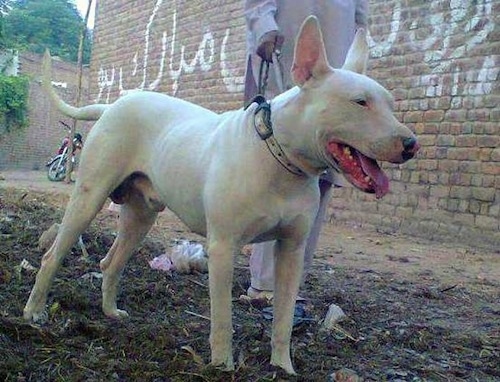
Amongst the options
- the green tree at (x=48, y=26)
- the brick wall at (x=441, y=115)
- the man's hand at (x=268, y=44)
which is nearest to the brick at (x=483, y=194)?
the brick wall at (x=441, y=115)

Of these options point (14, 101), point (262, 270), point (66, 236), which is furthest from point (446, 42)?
point (14, 101)

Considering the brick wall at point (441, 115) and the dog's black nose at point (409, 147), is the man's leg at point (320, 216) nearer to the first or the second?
the dog's black nose at point (409, 147)

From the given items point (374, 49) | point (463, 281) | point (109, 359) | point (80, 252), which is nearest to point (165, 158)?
point (109, 359)

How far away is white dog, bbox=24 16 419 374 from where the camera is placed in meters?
2.19

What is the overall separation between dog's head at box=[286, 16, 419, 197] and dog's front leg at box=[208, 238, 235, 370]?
48 cm

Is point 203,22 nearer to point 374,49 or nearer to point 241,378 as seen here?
point 374,49

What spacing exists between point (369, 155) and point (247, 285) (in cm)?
232

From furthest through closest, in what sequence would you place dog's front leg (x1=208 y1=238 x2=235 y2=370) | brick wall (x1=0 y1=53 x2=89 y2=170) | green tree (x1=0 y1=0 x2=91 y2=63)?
green tree (x1=0 y1=0 x2=91 y2=63) < brick wall (x1=0 y1=53 x2=89 y2=170) < dog's front leg (x1=208 y1=238 x2=235 y2=370)

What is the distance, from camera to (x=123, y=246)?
11.0ft

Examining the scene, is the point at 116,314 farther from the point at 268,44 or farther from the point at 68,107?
the point at 268,44

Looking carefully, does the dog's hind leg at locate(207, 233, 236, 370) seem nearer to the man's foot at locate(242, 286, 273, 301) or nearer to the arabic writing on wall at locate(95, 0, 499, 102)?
the man's foot at locate(242, 286, 273, 301)

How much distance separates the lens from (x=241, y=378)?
2.36 m

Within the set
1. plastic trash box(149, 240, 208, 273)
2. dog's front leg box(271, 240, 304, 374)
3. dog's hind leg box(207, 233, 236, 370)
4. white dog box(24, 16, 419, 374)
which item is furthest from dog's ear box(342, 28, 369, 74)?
plastic trash box(149, 240, 208, 273)

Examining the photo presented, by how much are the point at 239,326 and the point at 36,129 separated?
22376 mm
